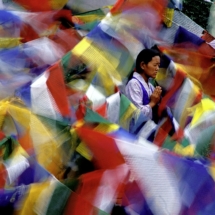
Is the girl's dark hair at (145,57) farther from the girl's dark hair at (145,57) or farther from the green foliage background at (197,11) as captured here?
the green foliage background at (197,11)

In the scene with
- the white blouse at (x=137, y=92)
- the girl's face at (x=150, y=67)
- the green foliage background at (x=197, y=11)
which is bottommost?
the green foliage background at (x=197, y=11)

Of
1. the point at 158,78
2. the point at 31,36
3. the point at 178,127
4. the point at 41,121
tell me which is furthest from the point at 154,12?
the point at 41,121

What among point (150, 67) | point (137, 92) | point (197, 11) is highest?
point (150, 67)

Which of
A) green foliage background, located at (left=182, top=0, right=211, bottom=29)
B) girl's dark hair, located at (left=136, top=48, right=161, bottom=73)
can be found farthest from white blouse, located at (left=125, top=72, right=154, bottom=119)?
green foliage background, located at (left=182, top=0, right=211, bottom=29)

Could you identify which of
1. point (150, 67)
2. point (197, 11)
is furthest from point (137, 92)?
point (197, 11)

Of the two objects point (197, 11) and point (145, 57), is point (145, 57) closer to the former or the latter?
point (145, 57)

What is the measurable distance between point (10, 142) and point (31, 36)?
138 cm

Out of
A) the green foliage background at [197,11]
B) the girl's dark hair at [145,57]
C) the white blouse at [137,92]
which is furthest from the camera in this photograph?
the green foliage background at [197,11]

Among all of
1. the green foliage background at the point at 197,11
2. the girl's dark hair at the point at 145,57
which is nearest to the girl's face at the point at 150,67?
the girl's dark hair at the point at 145,57

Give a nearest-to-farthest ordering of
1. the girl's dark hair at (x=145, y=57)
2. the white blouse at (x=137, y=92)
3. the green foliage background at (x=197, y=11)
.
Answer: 1. the white blouse at (x=137, y=92)
2. the girl's dark hair at (x=145, y=57)
3. the green foliage background at (x=197, y=11)

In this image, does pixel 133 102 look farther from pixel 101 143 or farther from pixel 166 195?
pixel 166 195

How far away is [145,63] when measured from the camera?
3115mm

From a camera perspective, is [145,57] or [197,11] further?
[197,11]

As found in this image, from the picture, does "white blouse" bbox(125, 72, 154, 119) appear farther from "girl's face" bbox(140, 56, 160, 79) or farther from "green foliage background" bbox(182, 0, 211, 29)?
"green foliage background" bbox(182, 0, 211, 29)
